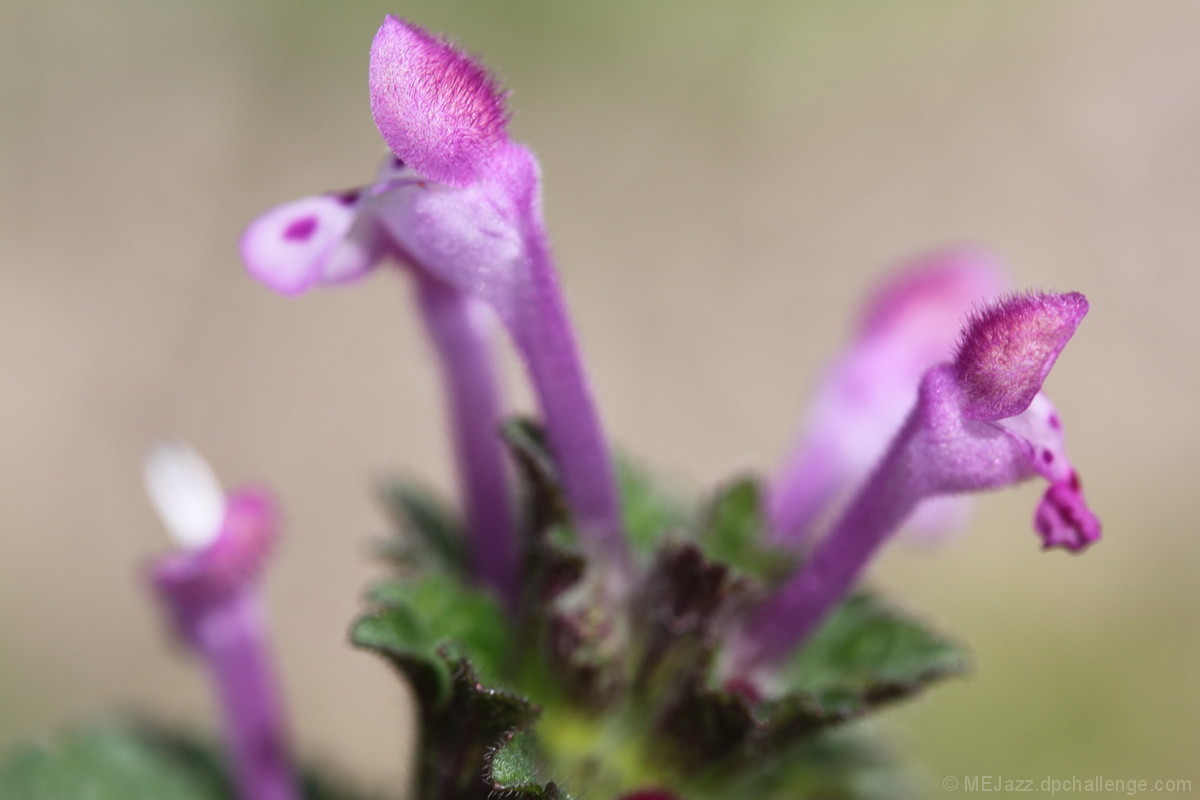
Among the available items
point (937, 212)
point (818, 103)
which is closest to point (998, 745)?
point (937, 212)

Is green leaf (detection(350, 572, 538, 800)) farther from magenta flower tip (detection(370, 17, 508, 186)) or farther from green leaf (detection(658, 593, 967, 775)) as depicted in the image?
magenta flower tip (detection(370, 17, 508, 186))

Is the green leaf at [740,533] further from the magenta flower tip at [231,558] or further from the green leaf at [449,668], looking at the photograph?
the magenta flower tip at [231,558]

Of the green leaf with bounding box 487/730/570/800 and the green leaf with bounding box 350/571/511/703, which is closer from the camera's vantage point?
the green leaf with bounding box 487/730/570/800

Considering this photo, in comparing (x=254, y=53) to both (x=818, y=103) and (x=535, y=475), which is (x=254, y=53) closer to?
(x=818, y=103)

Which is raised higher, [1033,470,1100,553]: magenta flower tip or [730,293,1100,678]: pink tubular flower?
[730,293,1100,678]: pink tubular flower

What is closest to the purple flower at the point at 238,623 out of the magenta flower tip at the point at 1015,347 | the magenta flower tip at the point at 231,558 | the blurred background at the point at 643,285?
the magenta flower tip at the point at 231,558

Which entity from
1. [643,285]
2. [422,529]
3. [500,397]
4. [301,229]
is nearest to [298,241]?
[301,229]

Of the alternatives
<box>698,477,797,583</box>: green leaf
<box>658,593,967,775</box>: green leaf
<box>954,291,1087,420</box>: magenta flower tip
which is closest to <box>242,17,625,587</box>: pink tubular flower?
<box>698,477,797,583</box>: green leaf

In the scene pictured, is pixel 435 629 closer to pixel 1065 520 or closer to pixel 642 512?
pixel 642 512
